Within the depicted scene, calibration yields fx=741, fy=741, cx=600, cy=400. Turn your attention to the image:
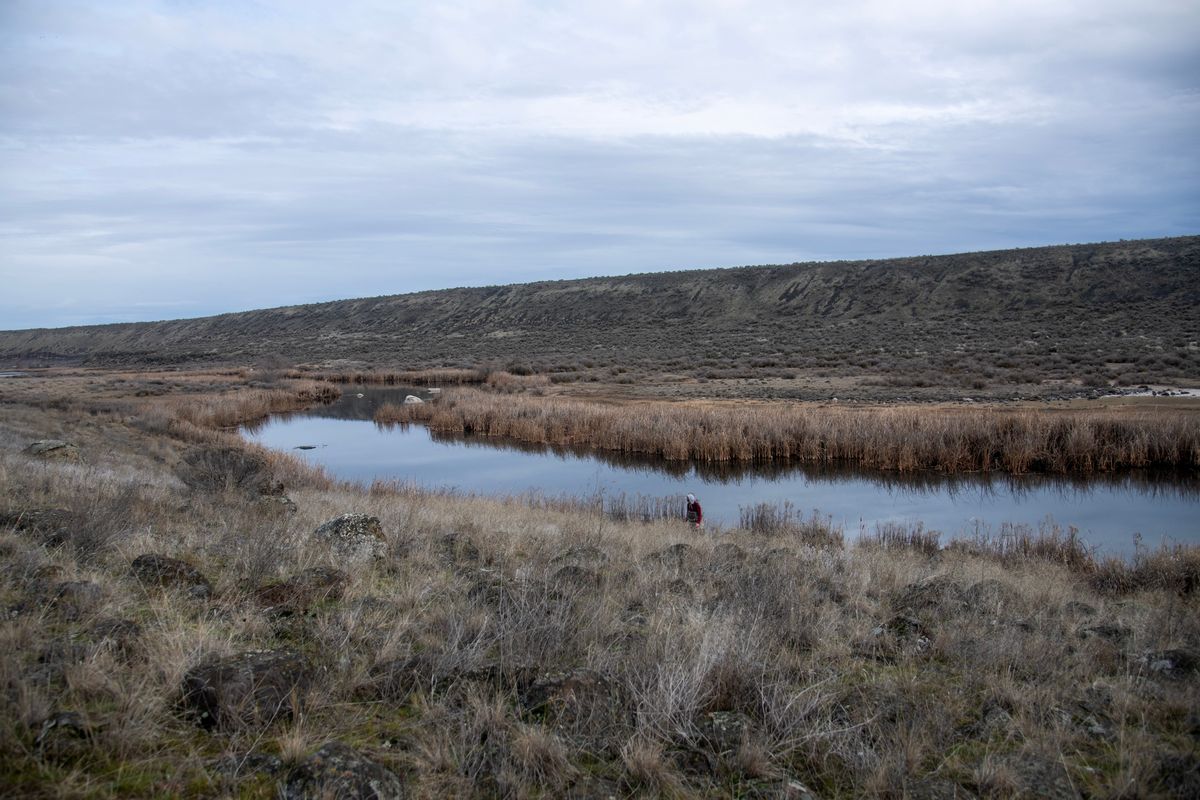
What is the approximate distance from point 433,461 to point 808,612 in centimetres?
1736

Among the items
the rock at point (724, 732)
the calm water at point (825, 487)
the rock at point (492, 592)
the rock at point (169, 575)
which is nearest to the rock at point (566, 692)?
the rock at point (724, 732)

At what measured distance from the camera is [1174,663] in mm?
4363

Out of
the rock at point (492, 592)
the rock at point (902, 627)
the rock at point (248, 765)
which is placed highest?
the rock at point (248, 765)

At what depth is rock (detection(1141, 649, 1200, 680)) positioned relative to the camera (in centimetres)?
427

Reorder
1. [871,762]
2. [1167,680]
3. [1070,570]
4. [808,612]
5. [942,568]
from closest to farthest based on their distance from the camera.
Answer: [871,762] → [1167,680] → [808,612] → [942,568] → [1070,570]

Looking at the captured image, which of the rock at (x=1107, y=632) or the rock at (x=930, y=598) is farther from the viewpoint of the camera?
the rock at (x=930, y=598)

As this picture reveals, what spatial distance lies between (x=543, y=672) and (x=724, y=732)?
3.14ft

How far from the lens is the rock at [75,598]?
397 cm

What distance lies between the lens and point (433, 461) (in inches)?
837

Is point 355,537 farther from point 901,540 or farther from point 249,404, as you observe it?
point 249,404

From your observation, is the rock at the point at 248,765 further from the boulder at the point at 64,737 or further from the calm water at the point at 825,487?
the calm water at the point at 825,487

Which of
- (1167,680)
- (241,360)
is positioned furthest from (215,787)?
(241,360)

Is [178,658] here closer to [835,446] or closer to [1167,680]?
[1167,680]

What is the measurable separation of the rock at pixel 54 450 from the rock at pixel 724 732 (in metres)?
12.2
